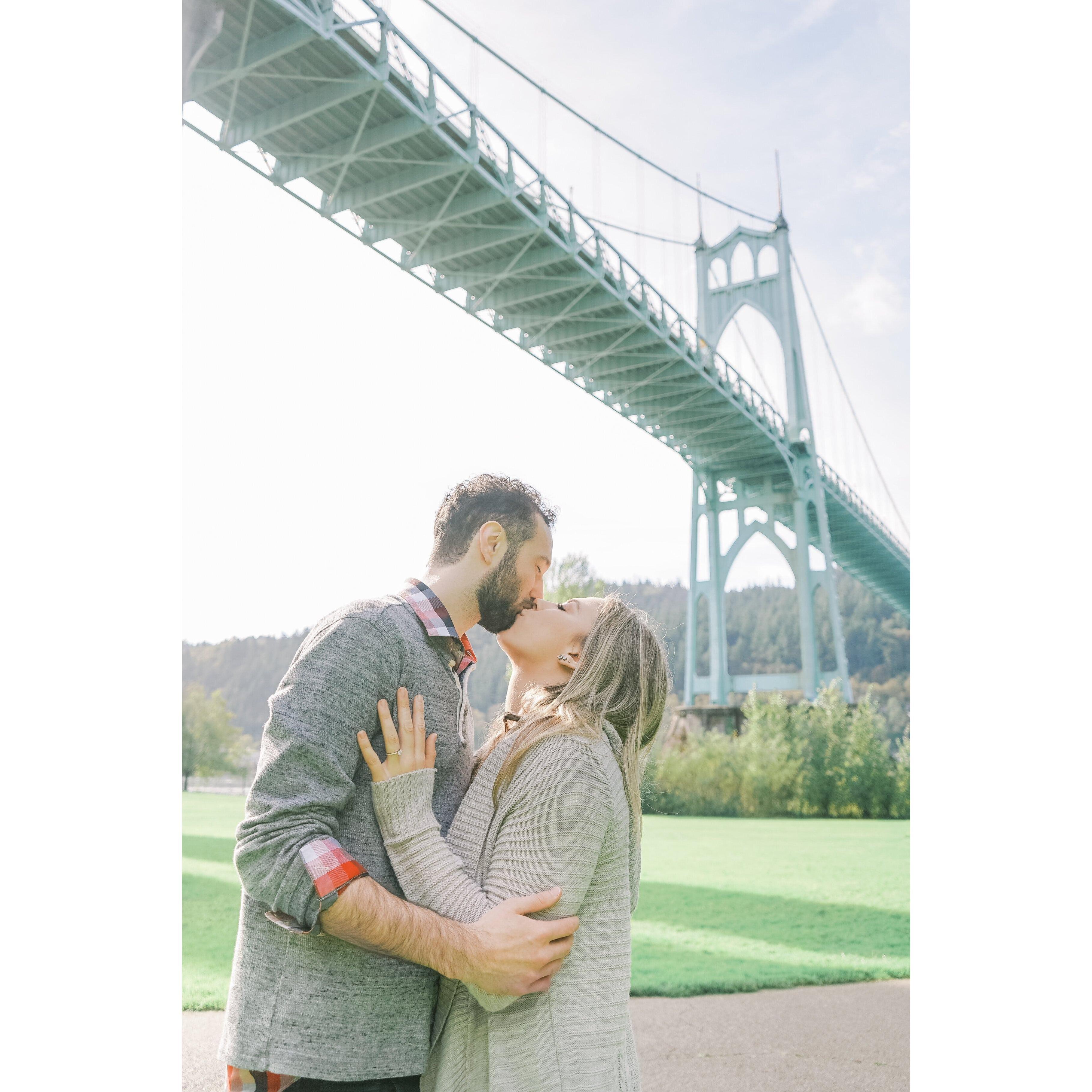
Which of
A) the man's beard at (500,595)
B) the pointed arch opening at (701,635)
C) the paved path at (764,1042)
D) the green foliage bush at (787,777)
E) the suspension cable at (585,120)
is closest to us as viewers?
the man's beard at (500,595)

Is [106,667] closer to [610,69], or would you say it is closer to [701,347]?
[610,69]

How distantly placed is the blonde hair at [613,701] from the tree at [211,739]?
17.0 m

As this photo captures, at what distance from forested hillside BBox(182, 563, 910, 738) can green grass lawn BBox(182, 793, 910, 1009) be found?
6.53m

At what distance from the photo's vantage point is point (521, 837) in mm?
1292

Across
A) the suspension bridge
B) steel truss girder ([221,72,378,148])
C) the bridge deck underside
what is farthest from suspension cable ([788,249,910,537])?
steel truss girder ([221,72,378,148])

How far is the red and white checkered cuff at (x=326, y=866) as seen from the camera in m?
1.17

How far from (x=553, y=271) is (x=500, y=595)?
37.3 feet

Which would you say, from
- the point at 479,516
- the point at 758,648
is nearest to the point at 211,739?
the point at 758,648

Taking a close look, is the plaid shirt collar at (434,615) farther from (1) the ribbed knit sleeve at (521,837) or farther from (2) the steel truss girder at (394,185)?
(2) the steel truss girder at (394,185)

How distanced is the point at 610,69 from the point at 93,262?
5.54 meters

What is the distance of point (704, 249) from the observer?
63.9 feet

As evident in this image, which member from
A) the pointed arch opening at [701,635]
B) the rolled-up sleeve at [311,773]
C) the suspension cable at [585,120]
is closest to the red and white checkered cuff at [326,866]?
the rolled-up sleeve at [311,773]

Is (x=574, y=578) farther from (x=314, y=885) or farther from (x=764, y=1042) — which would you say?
(x=314, y=885)
